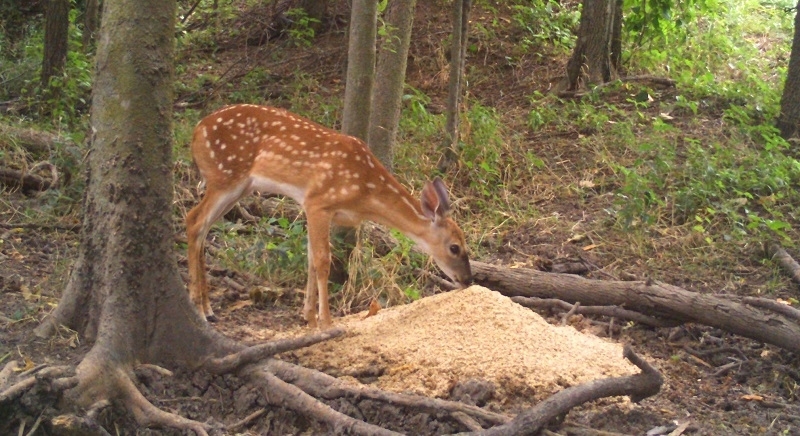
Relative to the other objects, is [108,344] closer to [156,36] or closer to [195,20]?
[156,36]

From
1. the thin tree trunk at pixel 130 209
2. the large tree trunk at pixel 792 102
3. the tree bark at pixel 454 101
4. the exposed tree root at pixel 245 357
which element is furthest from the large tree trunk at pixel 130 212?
the large tree trunk at pixel 792 102

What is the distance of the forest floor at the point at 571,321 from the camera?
4.97 m

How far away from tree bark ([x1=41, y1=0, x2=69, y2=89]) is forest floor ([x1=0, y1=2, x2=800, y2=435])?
5.30ft

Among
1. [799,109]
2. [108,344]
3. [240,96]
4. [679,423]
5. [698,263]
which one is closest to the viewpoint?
[108,344]

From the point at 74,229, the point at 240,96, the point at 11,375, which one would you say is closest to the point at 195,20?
the point at 240,96

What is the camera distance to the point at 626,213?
8984mm

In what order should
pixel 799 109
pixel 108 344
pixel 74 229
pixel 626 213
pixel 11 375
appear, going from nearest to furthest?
pixel 11 375 < pixel 108 344 < pixel 74 229 < pixel 626 213 < pixel 799 109

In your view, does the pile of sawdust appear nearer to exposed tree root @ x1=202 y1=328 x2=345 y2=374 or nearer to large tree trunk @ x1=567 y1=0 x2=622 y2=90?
exposed tree root @ x1=202 y1=328 x2=345 y2=374

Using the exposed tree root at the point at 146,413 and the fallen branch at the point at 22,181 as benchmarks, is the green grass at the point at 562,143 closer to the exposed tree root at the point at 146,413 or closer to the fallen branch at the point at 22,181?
the fallen branch at the point at 22,181

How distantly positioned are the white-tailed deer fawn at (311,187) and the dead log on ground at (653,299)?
2.28ft

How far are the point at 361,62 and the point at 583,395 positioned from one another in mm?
3356

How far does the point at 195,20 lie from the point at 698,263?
31.5 ft

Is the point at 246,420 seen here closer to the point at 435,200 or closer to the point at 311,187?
the point at 311,187

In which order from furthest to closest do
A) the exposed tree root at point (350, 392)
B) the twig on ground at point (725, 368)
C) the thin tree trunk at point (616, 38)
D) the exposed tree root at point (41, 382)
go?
the thin tree trunk at point (616, 38), the twig on ground at point (725, 368), the exposed tree root at point (350, 392), the exposed tree root at point (41, 382)
